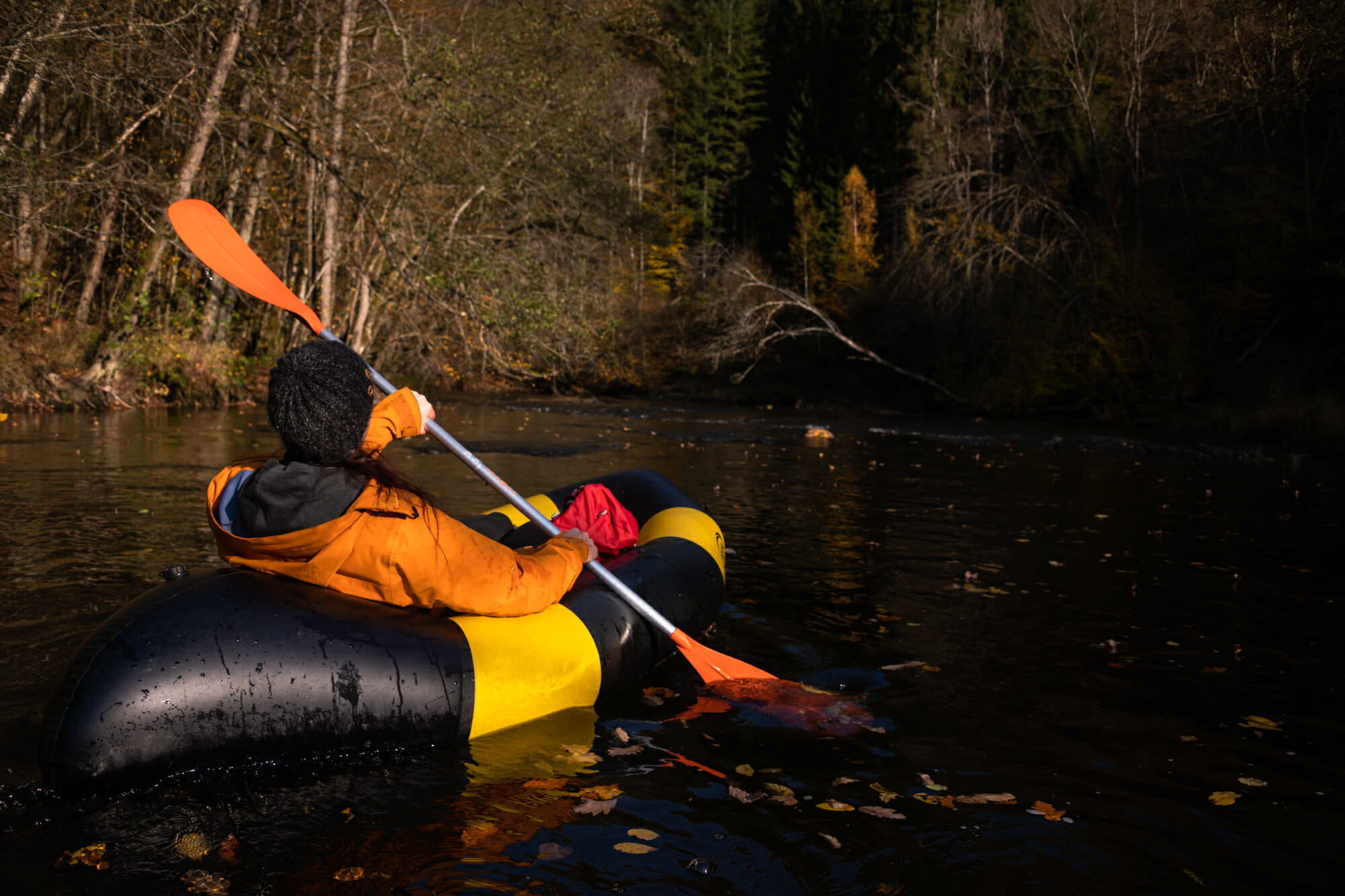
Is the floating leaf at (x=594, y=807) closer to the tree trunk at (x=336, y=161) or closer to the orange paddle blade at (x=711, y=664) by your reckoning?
the orange paddle blade at (x=711, y=664)

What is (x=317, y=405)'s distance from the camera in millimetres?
2961

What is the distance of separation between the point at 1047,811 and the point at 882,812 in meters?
0.53

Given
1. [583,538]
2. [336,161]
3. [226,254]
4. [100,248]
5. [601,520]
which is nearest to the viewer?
[583,538]

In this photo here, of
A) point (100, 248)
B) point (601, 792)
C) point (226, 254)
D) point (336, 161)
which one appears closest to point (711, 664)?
point (601, 792)

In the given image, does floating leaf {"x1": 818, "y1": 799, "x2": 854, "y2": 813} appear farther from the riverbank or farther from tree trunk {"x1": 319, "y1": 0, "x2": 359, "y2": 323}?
the riverbank

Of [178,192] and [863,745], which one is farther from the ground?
[178,192]

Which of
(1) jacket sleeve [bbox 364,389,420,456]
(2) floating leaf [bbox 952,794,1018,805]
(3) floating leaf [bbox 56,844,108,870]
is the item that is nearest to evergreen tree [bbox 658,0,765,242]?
(1) jacket sleeve [bbox 364,389,420,456]

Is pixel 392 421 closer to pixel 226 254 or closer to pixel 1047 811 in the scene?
pixel 226 254

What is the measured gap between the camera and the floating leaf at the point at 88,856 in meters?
2.54

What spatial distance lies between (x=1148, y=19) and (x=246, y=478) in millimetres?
24115

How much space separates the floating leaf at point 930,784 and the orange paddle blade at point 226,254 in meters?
3.07

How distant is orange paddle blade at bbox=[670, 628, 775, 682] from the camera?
4.19 meters

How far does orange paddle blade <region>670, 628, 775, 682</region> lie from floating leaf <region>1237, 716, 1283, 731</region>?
1879mm

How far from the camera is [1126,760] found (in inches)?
138
